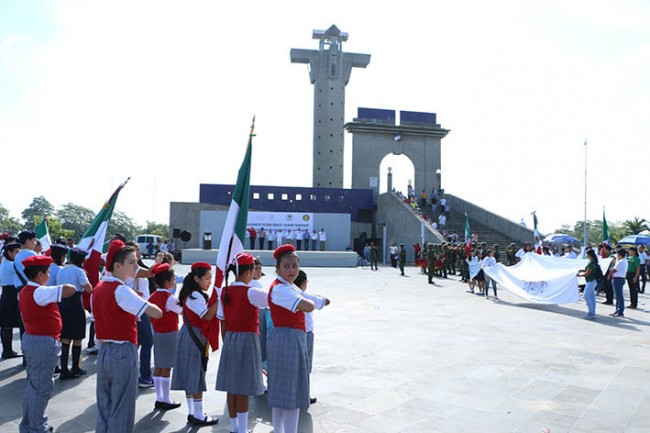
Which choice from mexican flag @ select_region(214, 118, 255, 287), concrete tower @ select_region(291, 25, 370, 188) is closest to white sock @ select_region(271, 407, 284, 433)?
mexican flag @ select_region(214, 118, 255, 287)

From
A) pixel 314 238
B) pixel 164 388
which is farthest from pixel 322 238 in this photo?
pixel 164 388

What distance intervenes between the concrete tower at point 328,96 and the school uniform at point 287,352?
3884 cm

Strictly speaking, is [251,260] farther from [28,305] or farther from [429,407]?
[429,407]

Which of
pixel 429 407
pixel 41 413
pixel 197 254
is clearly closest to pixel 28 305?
pixel 41 413

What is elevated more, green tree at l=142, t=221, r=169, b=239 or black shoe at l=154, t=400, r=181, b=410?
green tree at l=142, t=221, r=169, b=239

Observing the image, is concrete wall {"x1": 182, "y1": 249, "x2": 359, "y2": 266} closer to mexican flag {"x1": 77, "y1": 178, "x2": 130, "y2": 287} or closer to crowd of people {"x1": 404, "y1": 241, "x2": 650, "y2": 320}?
crowd of people {"x1": 404, "y1": 241, "x2": 650, "y2": 320}

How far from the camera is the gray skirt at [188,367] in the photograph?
179 inches

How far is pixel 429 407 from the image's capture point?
16.6 feet

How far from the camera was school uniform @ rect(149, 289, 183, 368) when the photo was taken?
5.03m

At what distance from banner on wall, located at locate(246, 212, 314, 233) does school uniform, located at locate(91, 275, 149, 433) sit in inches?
1090

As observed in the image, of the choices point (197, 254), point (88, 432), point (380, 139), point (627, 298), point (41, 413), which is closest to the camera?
point (41, 413)

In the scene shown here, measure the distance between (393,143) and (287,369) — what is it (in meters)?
38.8

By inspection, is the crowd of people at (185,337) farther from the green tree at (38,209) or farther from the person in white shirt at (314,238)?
the green tree at (38,209)

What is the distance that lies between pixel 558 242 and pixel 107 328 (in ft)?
95.0
